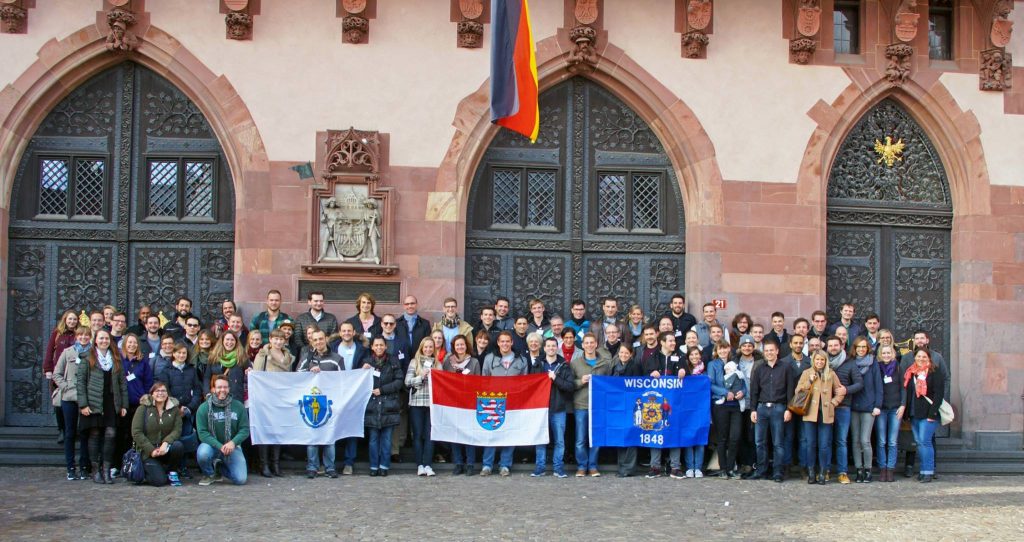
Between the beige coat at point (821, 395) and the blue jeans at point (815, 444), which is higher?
the beige coat at point (821, 395)

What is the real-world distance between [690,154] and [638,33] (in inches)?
69.4

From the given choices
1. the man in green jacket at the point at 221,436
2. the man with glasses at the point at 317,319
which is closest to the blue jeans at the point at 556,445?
the man with glasses at the point at 317,319

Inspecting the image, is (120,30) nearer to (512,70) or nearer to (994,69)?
(512,70)

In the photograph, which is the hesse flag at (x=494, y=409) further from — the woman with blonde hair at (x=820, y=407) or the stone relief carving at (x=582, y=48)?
the stone relief carving at (x=582, y=48)

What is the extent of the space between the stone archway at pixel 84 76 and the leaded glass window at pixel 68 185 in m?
0.40

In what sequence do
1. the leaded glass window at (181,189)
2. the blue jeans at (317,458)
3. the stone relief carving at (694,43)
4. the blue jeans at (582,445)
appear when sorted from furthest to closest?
1. the stone relief carving at (694,43)
2. the leaded glass window at (181,189)
3. the blue jeans at (582,445)
4. the blue jeans at (317,458)

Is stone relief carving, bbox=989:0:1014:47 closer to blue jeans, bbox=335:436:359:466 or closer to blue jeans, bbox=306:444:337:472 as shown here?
blue jeans, bbox=335:436:359:466

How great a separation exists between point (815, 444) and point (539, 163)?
17.2 ft

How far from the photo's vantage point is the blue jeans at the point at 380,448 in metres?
14.0

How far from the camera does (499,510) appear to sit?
11.6 metres

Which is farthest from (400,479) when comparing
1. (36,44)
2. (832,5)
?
(832,5)

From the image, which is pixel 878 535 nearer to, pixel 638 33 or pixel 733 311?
pixel 733 311

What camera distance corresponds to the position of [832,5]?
16.9 metres

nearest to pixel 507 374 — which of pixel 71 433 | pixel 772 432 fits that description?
pixel 772 432
